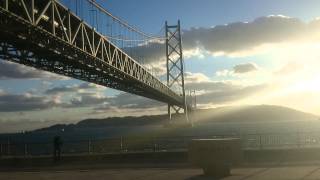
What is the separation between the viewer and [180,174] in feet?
66.5

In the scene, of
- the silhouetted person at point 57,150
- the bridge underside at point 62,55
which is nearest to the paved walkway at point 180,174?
the silhouetted person at point 57,150

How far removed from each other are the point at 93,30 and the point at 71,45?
5100 millimetres

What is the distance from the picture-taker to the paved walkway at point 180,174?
60.4 feet

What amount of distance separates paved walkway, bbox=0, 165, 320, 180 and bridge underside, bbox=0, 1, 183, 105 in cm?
873

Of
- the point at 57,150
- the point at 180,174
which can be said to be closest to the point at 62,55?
the point at 57,150

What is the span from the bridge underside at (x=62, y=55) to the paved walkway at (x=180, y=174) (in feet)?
28.6

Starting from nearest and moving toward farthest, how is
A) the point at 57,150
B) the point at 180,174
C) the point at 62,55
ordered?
the point at 180,174 < the point at 57,150 < the point at 62,55

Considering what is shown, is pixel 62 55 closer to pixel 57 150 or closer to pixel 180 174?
pixel 57 150

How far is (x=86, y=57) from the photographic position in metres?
40.9

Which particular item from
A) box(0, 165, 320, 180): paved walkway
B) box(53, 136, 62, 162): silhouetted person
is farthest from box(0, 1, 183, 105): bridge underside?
box(0, 165, 320, 180): paved walkway

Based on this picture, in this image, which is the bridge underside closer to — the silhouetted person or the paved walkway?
the silhouetted person

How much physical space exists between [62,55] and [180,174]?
18440mm

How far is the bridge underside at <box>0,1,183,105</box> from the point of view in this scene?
29.9 m

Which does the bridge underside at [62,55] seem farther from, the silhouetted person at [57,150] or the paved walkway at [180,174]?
the paved walkway at [180,174]
